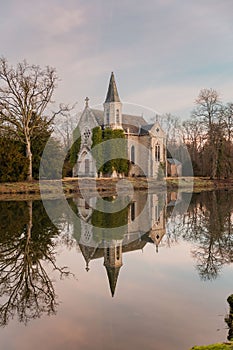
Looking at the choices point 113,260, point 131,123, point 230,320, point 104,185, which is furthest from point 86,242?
point 131,123

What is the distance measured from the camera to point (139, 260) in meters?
7.89

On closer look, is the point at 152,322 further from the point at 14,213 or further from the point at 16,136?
the point at 16,136

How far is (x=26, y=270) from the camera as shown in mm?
6836

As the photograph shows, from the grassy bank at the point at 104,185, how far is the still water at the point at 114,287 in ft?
54.3

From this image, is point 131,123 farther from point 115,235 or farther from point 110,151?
point 115,235

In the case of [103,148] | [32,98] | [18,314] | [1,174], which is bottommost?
[18,314]

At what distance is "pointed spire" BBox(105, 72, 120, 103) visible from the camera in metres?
43.3

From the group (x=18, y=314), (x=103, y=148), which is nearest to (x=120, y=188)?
(x=103, y=148)

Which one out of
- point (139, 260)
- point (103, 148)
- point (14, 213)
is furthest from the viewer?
point (103, 148)

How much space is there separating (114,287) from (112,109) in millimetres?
38420

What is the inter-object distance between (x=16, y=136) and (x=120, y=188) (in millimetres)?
10834


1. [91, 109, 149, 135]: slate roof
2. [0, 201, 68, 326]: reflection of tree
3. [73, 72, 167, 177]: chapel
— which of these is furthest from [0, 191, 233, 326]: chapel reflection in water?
[91, 109, 149, 135]: slate roof

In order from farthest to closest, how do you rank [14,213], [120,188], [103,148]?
1. [103,148]
2. [120,188]
3. [14,213]

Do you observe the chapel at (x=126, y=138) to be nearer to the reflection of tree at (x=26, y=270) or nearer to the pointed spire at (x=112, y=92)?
the pointed spire at (x=112, y=92)
